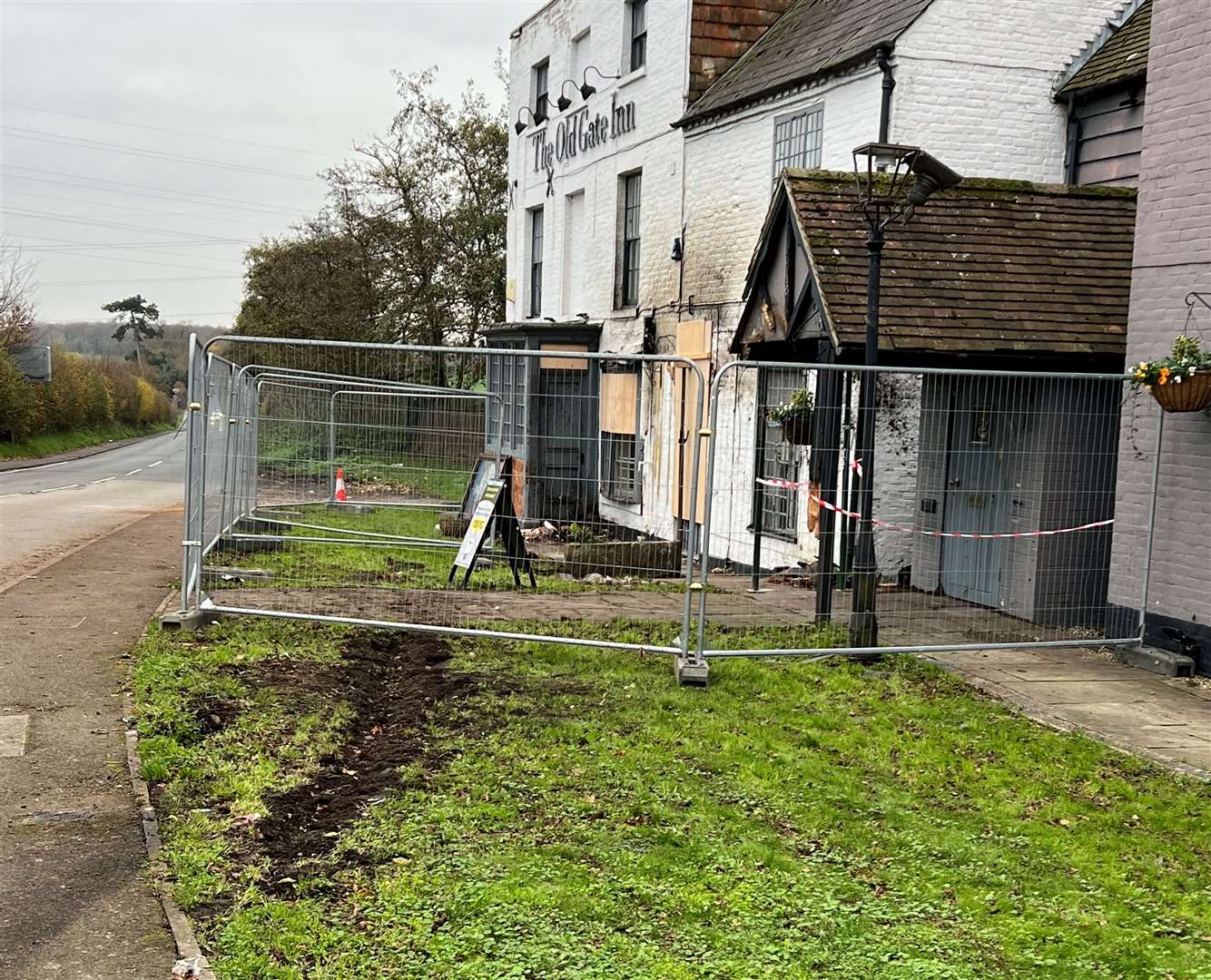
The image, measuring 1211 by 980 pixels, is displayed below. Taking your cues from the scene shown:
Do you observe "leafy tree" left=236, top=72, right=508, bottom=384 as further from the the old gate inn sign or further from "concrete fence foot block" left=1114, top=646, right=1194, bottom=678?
"concrete fence foot block" left=1114, top=646, right=1194, bottom=678

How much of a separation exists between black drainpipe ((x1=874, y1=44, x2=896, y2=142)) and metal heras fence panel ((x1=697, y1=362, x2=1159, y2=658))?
267 cm

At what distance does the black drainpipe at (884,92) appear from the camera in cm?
1284

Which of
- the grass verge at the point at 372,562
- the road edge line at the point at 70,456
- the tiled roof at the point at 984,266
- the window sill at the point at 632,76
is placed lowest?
the road edge line at the point at 70,456

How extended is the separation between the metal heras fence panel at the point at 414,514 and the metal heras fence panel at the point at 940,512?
945 mm

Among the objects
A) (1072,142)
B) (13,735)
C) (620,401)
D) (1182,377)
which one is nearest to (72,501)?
(620,401)

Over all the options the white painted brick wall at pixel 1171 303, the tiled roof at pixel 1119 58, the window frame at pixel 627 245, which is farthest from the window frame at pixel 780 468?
the window frame at pixel 627 245

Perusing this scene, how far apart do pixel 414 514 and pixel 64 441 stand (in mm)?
37490

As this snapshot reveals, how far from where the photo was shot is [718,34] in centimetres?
1823

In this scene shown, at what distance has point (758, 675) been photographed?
29.0ft

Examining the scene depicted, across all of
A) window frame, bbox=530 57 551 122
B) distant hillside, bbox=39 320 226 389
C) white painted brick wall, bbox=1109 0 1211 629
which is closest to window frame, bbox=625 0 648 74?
window frame, bbox=530 57 551 122

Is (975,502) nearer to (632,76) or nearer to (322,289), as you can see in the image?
(632,76)

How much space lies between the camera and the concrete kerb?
4.32 meters

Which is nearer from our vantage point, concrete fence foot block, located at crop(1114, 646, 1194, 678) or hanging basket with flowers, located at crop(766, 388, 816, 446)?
concrete fence foot block, located at crop(1114, 646, 1194, 678)

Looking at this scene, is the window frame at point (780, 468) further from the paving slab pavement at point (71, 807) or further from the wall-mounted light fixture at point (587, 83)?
the wall-mounted light fixture at point (587, 83)
